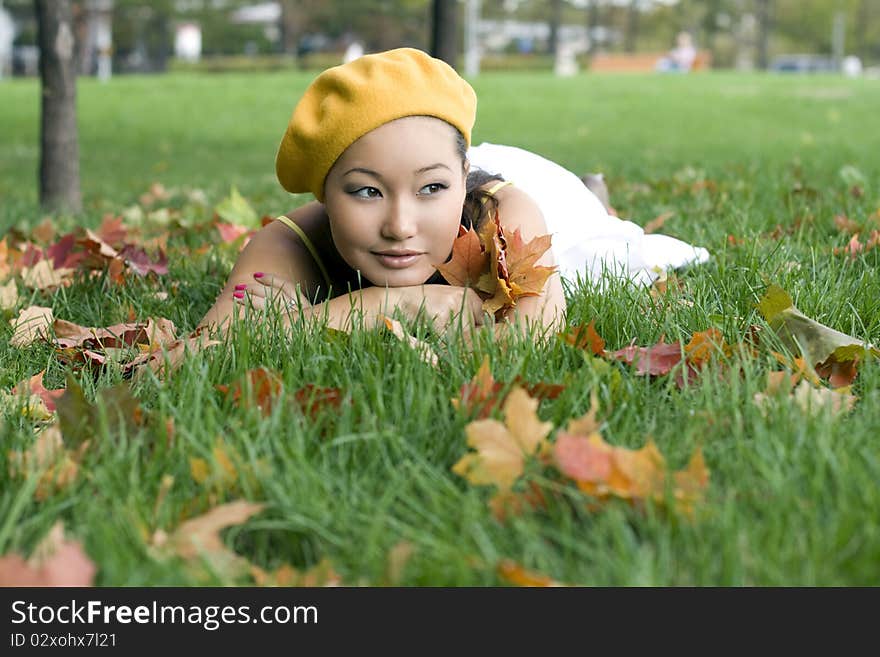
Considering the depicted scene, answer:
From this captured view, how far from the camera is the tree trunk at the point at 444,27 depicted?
277 inches

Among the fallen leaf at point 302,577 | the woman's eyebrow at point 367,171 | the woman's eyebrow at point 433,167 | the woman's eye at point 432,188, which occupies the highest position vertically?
the woman's eyebrow at point 433,167

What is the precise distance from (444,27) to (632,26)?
56443 mm

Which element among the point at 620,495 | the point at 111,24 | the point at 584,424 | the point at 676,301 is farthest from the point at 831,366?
the point at 111,24

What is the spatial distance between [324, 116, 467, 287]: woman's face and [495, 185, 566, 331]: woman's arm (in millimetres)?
233

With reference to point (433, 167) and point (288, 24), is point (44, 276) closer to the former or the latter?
point (433, 167)

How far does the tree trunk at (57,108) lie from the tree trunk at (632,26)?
2295 inches

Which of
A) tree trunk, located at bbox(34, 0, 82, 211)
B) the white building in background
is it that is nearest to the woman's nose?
tree trunk, located at bbox(34, 0, 82, 211)

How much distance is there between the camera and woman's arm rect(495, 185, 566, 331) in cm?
235

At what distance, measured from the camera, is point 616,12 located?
64.3 m

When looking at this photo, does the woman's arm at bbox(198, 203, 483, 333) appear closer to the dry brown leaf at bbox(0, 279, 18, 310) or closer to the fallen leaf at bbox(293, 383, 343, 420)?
the fallen leaf at bbox(293, 383, 343, 420)

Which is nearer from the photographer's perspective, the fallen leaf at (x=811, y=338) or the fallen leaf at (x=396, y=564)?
the fallen leaf at (x=396, y=564)

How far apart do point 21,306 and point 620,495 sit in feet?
6.80

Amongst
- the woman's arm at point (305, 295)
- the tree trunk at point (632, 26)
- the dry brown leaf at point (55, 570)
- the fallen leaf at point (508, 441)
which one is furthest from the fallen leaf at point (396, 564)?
the tree trunk at point (632, 26)

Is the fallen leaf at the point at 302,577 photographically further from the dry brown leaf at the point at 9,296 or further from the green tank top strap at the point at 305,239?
the dry brown leaf at the point at 9,296
